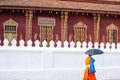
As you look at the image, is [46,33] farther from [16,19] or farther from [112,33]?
[112,33]

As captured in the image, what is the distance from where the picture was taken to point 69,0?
23766 millimetres

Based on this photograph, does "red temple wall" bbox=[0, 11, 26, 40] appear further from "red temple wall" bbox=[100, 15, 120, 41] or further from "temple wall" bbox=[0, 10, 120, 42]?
"red temple wall" bbox=[100, 15, 120, 41]

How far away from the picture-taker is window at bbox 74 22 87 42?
22.9 m

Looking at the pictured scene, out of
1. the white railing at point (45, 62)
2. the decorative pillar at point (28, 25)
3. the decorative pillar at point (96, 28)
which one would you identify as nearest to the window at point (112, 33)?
the decorative pillar at point (96, 28)

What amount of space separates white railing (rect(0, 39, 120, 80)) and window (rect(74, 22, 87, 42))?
8719 millimetres

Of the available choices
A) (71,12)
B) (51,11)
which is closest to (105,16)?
(71,12)

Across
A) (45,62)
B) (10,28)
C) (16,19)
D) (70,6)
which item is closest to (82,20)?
(70,6)

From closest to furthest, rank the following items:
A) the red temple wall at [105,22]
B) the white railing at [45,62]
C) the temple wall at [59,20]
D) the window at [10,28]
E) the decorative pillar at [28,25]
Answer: the white railing at [45,62]
the decorative pillar at [28,25]
the temple wall at [59,20]
the window at [10,28]
the red temple wall at [105,22]

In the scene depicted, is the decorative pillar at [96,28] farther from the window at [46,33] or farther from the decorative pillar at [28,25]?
the decorative pillar at [28,25]

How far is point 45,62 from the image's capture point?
13188 millimetres

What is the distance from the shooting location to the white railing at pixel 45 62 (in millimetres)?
12812

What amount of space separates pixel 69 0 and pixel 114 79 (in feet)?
35.3

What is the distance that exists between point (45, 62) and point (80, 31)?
10218mm

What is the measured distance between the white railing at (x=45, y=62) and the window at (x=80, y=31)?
8.72 metres
